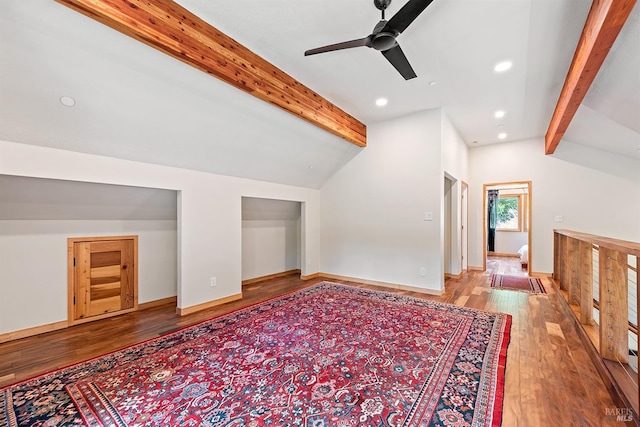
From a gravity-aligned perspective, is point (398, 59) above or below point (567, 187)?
above

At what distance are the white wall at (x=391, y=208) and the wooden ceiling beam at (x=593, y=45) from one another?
1546 mm

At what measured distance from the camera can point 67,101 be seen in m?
2.30

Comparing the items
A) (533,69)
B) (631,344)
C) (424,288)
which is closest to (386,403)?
(631,344)

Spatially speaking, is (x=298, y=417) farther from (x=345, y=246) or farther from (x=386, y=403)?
(x=345, y=246)

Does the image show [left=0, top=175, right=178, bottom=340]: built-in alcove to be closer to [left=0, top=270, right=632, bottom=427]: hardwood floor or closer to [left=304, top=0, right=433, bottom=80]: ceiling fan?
[left=0, top=270, right=632, bottom=427]: hardwood floor

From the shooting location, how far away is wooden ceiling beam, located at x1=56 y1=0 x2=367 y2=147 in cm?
188

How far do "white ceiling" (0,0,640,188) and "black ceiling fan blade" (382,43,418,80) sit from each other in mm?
318

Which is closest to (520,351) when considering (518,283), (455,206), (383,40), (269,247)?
(383,40)

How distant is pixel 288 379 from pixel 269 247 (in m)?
3.67

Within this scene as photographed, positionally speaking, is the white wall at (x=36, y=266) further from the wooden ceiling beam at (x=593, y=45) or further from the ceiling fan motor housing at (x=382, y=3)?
the wooden ceiling beam at (x=593, y=45)

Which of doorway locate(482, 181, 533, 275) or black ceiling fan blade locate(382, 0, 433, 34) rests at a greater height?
black ceiling fan blade locate(382, 0, 433, 34)

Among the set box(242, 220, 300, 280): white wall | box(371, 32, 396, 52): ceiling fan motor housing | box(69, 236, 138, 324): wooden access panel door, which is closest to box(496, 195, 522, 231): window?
box(242, 220, 300, 280): white wall

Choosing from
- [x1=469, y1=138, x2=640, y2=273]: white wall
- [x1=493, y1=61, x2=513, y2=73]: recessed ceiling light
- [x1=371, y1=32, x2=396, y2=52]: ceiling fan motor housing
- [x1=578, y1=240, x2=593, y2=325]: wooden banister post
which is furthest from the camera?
[x1=469, y1=138, x2=640, y2=273]: white wall

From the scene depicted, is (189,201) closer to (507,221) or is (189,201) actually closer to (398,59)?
(398,59)
